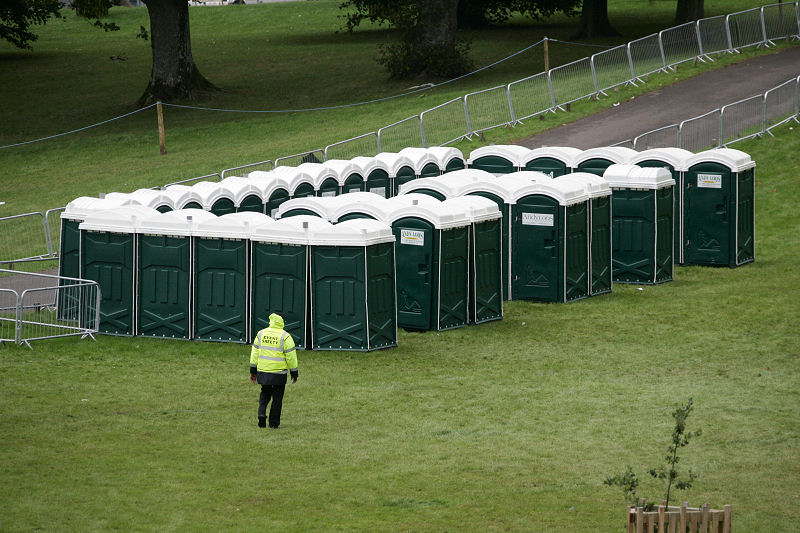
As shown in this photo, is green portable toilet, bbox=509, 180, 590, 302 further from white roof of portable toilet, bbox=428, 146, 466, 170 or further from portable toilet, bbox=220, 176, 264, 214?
white roof of portable toilet, bbox=428, 146, 466, 170

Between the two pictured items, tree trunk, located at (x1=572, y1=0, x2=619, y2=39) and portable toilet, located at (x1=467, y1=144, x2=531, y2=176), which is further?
A: tree trunk, located at (x1=572, y1=0, x2=619, y2=39)

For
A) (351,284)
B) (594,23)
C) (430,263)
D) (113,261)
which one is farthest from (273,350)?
(594,23)

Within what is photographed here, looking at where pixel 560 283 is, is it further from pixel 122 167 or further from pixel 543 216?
pixel 122 167

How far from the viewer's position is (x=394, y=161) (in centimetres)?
2369

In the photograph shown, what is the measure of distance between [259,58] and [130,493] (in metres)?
42.4

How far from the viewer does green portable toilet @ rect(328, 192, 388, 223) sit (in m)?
17.7

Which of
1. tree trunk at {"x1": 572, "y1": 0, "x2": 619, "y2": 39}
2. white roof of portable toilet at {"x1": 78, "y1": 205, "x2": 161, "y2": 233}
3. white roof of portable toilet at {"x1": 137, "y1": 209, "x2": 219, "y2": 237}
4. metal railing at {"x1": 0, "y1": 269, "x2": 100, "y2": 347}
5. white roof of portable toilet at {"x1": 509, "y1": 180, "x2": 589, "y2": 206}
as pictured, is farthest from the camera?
tree trunk at {"x1": 572, "y1": 0, "x2": 619, "y2": 39}

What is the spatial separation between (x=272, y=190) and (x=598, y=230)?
5.92 metres

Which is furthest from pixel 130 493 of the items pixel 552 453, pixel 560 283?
pixel 560 283

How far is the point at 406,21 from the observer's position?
130ft

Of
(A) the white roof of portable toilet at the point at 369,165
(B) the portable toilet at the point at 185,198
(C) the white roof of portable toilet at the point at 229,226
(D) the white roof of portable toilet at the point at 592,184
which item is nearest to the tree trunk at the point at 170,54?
(A) the white roof of portable toilet at the point at 369,165

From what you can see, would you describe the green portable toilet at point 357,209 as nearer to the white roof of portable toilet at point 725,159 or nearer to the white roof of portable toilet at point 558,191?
the white roof of portable toilet at point 558,191

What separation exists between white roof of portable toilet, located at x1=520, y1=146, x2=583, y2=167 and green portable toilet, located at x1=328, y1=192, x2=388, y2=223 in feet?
18.8

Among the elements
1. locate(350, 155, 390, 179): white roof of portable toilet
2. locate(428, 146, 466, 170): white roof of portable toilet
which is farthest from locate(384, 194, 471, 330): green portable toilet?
locate(428, 146, 466, 170): white roof of portable toilet
